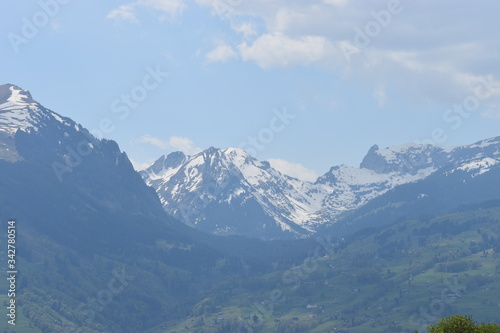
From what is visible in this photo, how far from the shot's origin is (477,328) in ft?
431

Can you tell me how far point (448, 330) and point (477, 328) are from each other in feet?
17.4

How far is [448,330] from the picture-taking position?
431 feet
